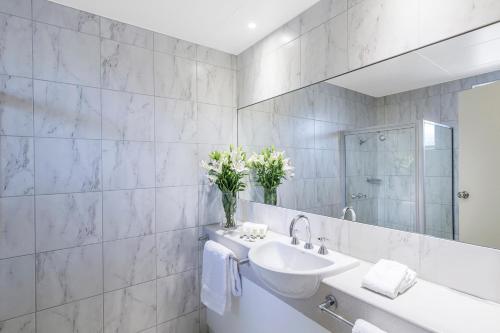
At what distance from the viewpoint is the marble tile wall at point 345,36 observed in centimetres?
113

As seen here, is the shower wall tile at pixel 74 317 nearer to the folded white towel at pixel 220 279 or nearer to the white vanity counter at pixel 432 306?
the folded white towel at pixel 220 279

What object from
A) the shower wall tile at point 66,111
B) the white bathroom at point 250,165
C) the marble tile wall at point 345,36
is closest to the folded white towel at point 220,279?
the white bathroom at point 250,165

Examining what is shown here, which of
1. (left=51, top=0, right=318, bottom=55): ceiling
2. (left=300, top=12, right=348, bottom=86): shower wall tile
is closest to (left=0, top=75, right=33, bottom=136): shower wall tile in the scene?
(left=51, top=0, right=318, bottom=55): ceiling

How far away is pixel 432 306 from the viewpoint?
1007 millimetres

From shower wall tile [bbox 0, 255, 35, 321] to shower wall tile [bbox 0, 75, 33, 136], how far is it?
0.78m

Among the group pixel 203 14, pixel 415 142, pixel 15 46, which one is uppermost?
pixel 203 14

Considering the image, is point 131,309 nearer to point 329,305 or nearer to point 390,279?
point 329,305

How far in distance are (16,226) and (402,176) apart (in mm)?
2223

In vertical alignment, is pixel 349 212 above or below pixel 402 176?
below

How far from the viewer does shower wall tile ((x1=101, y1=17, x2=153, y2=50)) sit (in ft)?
6.09

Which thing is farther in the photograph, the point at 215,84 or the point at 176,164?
the point at 215,84

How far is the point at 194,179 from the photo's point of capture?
2.25m

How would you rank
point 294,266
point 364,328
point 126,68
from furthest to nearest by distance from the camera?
point 126,68, point 294,266, point 364,328

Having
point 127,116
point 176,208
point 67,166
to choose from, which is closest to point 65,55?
point 127,116
